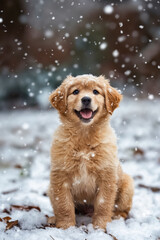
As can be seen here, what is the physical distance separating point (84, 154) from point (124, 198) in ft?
2.20

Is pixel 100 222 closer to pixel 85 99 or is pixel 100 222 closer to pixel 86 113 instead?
pixel 86 113

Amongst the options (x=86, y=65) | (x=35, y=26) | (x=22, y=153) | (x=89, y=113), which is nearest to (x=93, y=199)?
(x=89, y=113)

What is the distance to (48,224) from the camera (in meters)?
2.92

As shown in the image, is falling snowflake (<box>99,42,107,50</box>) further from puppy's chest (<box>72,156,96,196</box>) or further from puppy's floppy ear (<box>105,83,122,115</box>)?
puppy's chest (<box>72,156,96,196</box>)

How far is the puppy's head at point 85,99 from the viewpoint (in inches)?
110

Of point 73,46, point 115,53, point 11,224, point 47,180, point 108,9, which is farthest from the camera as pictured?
point 108,9

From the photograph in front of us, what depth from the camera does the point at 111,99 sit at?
2959mm

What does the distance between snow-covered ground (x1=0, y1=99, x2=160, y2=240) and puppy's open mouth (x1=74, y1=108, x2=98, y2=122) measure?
37.1 inches

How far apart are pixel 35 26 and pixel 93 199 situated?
11308 millimetres

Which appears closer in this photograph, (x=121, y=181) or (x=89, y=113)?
(x=89, y=113)

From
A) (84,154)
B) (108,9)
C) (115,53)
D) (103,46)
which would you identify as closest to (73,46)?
(103,46)

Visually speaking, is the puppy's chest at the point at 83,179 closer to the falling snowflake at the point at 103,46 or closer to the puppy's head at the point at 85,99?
the puppy's head at the point at 85,99

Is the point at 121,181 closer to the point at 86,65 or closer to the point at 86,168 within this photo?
the point at 86,168

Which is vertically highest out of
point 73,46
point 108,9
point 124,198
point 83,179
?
point 108,9
